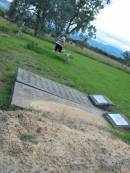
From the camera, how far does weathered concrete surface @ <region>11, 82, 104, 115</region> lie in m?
8.61

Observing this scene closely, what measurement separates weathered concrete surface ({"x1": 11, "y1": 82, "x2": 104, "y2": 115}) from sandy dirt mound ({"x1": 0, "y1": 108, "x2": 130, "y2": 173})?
0.76m

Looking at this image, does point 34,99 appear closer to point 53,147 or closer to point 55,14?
point 53,147

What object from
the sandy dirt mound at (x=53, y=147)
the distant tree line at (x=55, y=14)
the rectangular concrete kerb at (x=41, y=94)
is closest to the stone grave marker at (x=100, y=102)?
the rectangular concrete kerb at (x=41, y=94)

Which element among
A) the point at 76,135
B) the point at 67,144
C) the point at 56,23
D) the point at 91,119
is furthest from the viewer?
the point at 56,23

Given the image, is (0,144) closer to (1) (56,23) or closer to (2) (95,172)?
(2) (95,172)

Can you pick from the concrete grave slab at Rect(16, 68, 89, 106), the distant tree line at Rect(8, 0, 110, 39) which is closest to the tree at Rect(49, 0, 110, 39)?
the distant tree line at Rect(8, 0, 110, 39)

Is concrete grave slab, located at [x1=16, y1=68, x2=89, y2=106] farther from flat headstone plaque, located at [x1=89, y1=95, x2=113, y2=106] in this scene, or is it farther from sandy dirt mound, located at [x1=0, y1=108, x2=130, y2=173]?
sandy dirt mound, located at [x1=0, y1=108, x2=130, y2=173]

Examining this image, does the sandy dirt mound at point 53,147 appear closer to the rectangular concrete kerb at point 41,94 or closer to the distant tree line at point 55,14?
the rectangular concrete kerb at point 41,94

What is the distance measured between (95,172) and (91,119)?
10.6 feet

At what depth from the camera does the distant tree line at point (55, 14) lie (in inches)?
1542

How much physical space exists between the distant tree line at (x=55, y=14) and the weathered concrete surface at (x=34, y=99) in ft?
91.9

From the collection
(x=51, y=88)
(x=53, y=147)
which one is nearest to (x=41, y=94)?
(x=51, y=88)

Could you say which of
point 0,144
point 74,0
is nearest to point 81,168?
point 0,144

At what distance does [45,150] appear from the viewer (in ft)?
19.9
